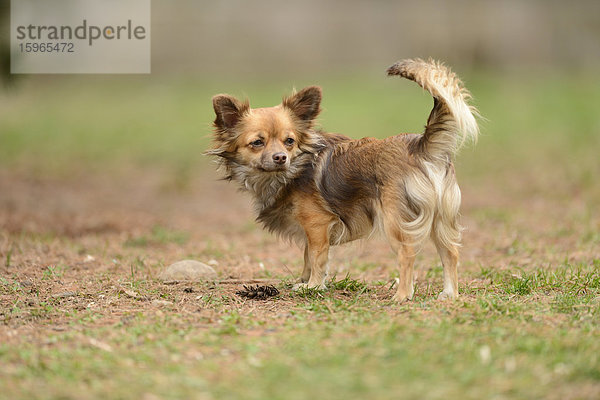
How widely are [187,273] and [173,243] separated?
211cm

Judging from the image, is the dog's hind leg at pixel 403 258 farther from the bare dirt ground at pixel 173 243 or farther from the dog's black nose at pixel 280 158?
the dog's black nose at pixel 280 158

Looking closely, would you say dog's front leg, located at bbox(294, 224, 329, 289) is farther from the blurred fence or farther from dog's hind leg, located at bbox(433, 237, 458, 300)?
the blurred fence

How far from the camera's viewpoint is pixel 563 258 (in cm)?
715

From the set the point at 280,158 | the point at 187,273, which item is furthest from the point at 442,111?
the point at 187,273

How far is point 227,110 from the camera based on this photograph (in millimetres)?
6172

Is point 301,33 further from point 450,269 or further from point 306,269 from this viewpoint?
point 450,269

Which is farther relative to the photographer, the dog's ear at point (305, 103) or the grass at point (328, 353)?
the dog's ear at point (305, 103)

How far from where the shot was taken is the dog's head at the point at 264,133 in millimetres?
5973

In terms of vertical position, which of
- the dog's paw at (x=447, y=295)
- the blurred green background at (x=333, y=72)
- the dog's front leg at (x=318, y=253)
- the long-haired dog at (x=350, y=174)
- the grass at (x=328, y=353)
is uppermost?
the blurred green background at (x=333, y=72)

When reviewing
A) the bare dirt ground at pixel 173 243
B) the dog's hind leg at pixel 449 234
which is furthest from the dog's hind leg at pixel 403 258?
the bare dirt ground at pixel 173 243

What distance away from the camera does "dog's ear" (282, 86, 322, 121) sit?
6203 mm

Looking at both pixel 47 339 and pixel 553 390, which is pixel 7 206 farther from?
pixel 553 390

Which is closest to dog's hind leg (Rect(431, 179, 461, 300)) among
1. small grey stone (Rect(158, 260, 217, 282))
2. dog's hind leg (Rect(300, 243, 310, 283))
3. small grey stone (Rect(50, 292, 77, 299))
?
dog's hind leg (Rect(300, 243, 310, 283))

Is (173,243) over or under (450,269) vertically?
under
